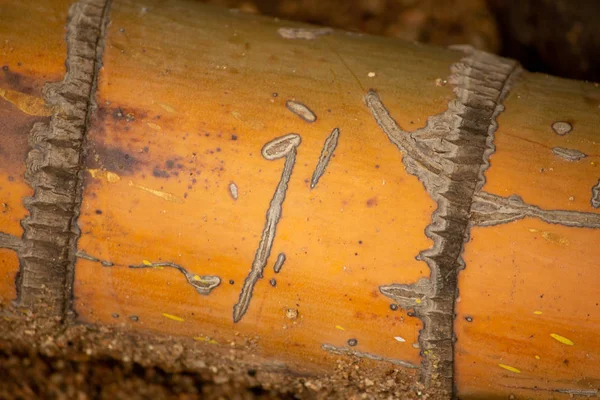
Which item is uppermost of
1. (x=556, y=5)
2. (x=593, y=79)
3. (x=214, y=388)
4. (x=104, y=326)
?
(x=556, y=5)

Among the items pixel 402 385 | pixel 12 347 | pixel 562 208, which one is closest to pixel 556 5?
pixel 562 208

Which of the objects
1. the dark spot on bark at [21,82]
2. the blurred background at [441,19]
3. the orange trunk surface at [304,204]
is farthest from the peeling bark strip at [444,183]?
the blurred background at [441,19]

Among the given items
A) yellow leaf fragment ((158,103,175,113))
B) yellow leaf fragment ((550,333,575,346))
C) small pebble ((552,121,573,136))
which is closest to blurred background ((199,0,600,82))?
small pebble ((552,121,573,136))

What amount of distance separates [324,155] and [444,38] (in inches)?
37.3

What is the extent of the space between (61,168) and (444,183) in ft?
1.92

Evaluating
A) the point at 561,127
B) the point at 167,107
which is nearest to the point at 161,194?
the point at 167,107

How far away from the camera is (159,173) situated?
90 centimetres

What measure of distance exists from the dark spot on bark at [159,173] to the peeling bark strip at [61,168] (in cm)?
11

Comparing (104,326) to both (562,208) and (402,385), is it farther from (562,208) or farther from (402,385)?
(562,208)

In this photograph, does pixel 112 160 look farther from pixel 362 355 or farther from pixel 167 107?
pixel 362 355

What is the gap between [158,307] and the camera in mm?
971

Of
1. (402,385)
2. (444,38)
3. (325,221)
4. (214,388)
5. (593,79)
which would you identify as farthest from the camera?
(444,38)

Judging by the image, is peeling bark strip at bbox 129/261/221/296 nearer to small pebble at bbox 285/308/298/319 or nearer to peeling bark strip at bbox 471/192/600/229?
small pebble at bbox 285/308/298/319

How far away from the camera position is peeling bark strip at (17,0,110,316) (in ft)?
2.91
